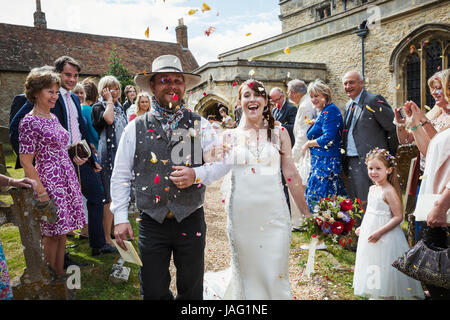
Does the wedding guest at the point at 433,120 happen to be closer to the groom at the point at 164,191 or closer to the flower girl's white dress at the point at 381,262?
the flower girl's white dress at the point at 381,262

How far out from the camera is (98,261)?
447 cm

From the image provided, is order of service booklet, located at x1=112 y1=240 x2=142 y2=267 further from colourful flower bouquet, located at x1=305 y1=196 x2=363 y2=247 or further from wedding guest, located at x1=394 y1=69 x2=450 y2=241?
wedding guest, located at x1=394 y1=69 x2=450 y2=241

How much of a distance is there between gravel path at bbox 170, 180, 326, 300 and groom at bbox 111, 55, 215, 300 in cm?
142

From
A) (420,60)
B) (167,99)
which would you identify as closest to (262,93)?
(167,99)

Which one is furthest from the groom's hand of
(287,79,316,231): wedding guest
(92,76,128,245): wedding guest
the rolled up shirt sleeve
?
(287,79,316,231): wedding guest

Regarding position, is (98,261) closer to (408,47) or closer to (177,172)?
(177,172)

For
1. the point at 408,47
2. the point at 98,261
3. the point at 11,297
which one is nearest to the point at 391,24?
the point at 408,47

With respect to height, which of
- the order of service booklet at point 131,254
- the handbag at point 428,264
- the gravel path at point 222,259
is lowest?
the gravel path at point 222,259

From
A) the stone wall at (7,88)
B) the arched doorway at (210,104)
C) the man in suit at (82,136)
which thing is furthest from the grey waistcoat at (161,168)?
the stone wall at (7,88)

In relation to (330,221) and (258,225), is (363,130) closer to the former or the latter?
(330,221)

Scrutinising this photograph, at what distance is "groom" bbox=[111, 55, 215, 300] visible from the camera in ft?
8.25

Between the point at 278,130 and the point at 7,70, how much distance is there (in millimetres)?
27453

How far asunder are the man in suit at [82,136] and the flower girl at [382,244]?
349 cm

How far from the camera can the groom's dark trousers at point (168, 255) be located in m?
2.53
